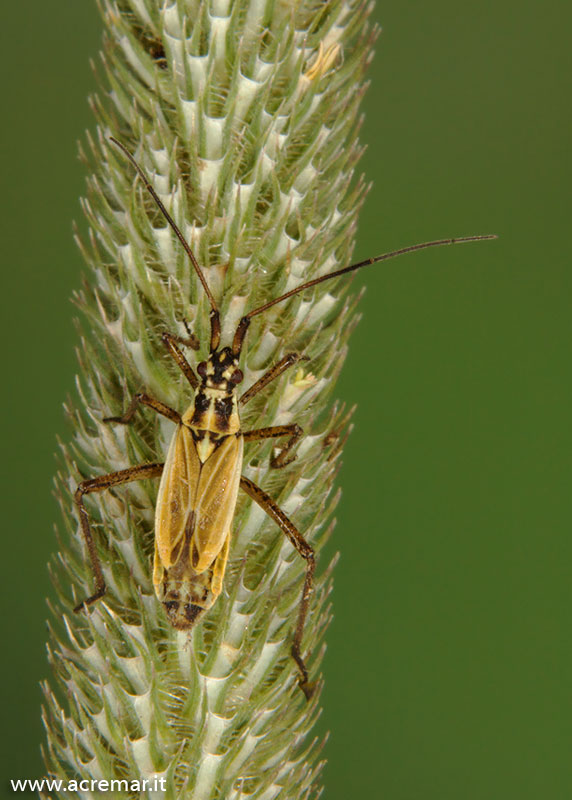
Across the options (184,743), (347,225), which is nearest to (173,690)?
(184,743)

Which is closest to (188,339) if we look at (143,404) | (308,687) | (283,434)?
(143,404)

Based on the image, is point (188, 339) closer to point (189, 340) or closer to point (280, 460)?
point (189, 340)

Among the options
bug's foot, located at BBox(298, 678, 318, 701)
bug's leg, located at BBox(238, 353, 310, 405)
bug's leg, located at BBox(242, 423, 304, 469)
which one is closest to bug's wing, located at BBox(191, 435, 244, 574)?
bug's leg, located at BBox(242, 423, 304, 469)

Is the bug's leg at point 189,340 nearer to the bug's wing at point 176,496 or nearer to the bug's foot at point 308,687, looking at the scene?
the bug's wing at point 176,496

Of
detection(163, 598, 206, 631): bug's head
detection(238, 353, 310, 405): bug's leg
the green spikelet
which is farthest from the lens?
detection(238, 353, 310, 405): bug's leg

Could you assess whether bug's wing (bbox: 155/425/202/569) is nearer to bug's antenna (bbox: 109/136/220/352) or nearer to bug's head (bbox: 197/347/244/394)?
bug's head (bbox: 197/347/244/394)

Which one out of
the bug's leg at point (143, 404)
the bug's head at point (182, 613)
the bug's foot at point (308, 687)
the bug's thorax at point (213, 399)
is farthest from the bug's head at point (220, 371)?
the bug's foot at point (308, 687)
